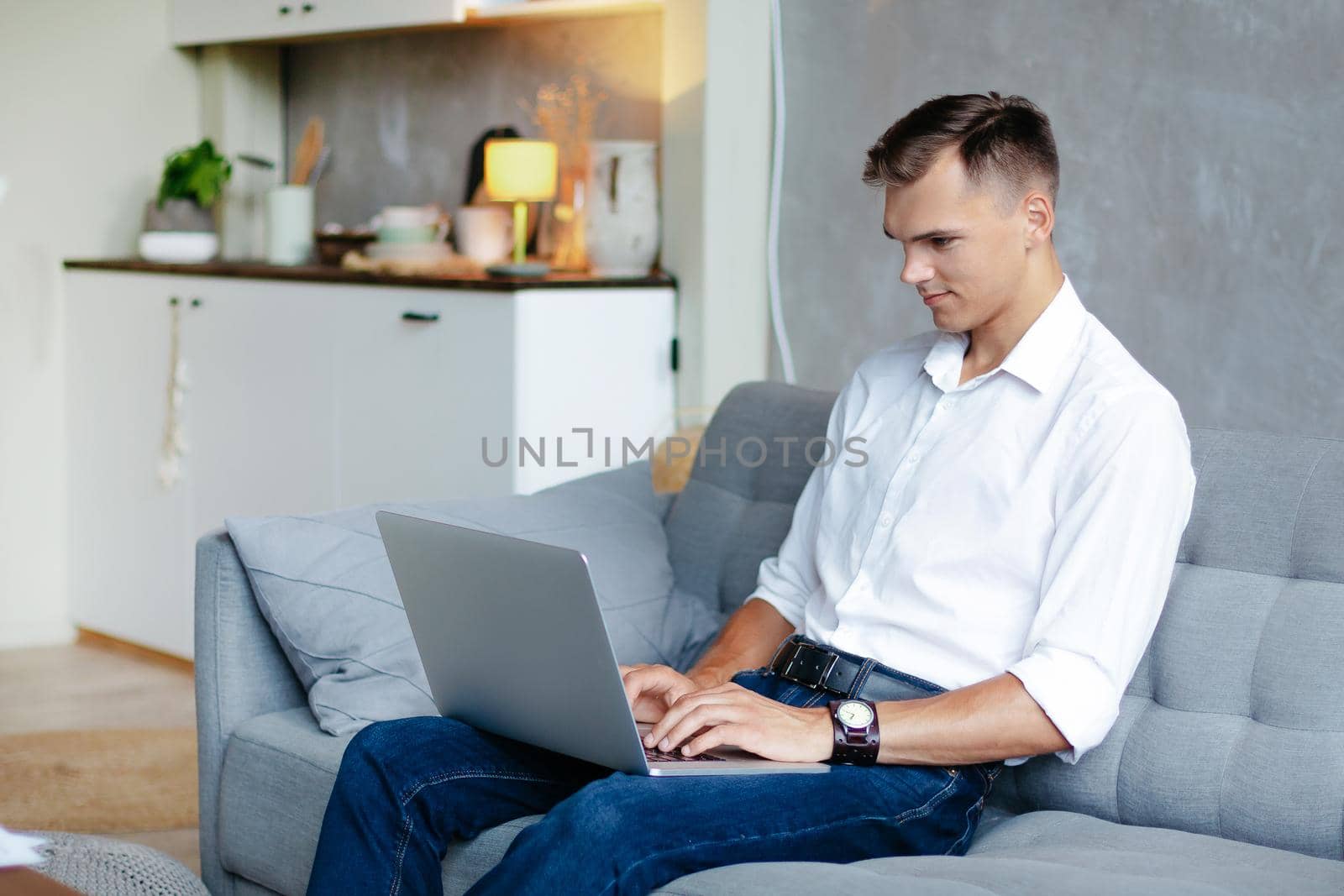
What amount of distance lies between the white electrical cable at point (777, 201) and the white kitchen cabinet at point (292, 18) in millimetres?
803

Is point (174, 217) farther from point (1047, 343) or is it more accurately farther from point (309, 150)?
point (1047, 343)

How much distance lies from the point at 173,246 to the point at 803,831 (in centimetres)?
306

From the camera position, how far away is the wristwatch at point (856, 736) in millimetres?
1517

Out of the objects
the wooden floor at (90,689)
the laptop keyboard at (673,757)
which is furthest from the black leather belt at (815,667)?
the wooden floor at (90,689)

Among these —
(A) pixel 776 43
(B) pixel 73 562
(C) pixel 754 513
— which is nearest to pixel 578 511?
(C) pixel 754 513

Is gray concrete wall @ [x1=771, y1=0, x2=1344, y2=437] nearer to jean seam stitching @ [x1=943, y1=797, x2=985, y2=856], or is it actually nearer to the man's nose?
the man's nose

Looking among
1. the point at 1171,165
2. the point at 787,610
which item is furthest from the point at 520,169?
the point at 787,610

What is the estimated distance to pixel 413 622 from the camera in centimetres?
164

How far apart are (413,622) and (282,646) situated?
429 millimetres

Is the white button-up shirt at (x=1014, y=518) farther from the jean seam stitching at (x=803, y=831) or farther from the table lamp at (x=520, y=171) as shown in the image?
the table lamp at (x=520, y=171)

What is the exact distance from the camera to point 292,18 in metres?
3.79

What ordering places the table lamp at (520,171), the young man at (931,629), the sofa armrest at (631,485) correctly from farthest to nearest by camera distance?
the table lamp at (520,171)
the sofa armrest at (631,485)
the young man at (931,629)

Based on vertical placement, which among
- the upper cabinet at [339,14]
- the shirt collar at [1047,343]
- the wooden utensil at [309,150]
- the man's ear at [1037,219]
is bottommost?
the shirt collar at [1047,343]

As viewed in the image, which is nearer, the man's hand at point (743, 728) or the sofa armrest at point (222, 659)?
the man's hand at point (743, 728)
